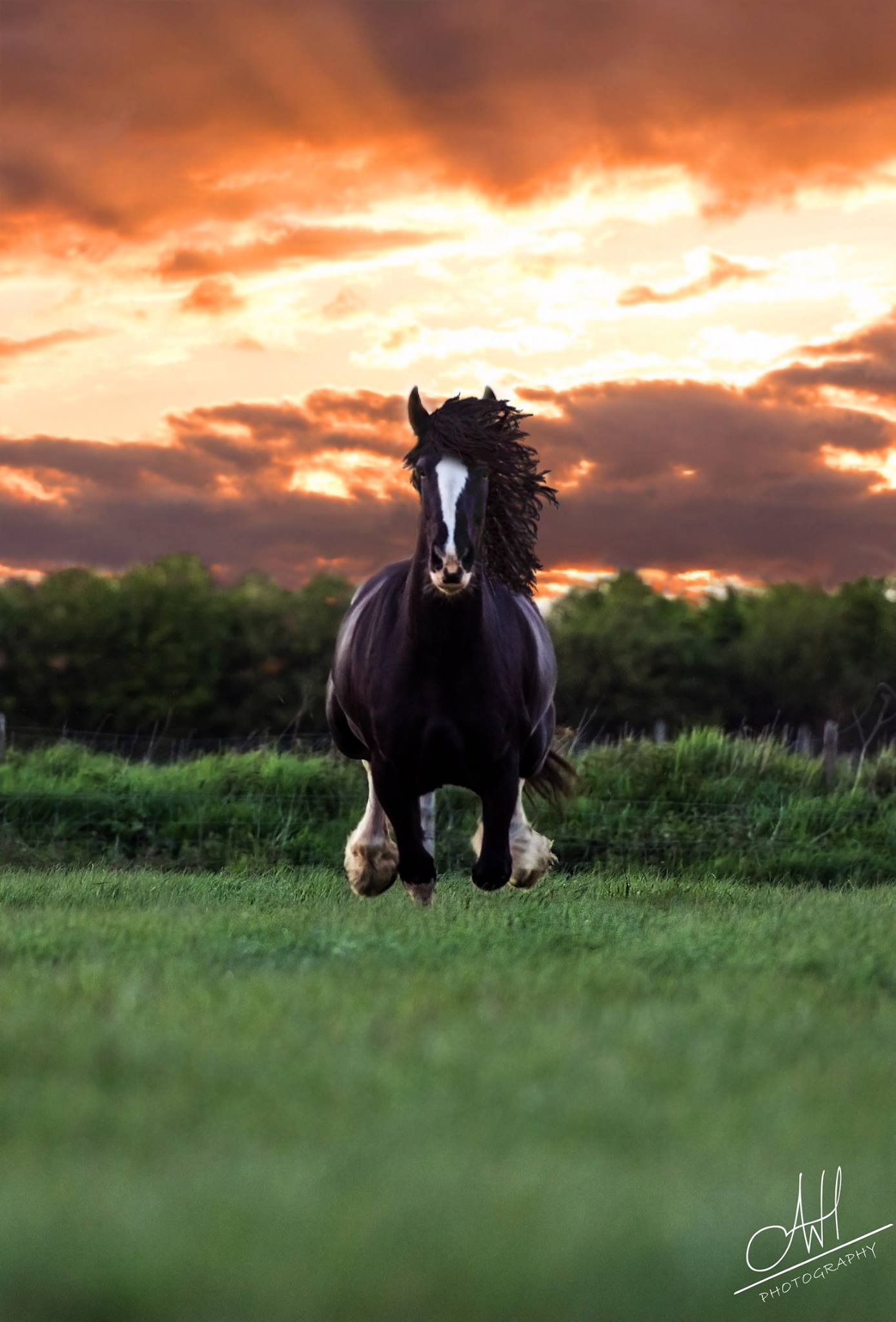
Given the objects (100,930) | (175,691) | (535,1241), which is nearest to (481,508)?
(100,930)

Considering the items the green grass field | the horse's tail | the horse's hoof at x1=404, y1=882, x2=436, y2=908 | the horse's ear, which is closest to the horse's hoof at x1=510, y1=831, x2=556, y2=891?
the horse's hoof at x1=404, y1=882, x2=436, y2=908

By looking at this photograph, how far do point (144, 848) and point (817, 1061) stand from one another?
36.0 feet

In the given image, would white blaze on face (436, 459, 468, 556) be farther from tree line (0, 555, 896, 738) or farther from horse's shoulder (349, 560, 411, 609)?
tree line (0, 555, 896, 738)

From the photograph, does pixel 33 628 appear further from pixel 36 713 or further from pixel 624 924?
pixel 624 924

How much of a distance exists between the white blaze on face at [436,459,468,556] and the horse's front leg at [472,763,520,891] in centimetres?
175

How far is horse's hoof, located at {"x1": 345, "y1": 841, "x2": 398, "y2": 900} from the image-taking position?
10047 millimetres

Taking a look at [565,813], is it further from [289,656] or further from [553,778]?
[289,656]

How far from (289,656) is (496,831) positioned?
6800cm

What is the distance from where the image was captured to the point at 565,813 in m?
15.1

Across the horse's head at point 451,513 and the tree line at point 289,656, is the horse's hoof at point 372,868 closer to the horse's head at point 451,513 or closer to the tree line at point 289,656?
the horse's head at point 451,513

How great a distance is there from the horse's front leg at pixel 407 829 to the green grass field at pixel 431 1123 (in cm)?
177

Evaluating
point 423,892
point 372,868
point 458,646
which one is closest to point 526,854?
point 423,892

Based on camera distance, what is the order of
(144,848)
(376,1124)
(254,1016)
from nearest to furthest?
(376,1124) < (254,1016) < (144,848)

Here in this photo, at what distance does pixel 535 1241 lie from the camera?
2.97 metres
